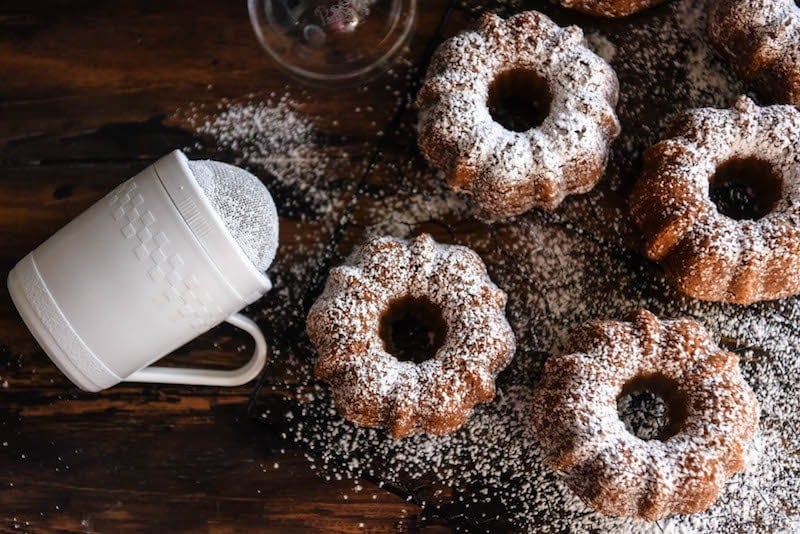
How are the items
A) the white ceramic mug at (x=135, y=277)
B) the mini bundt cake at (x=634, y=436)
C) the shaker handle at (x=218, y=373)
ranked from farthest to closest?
the shaker handle at (x=218, y=373) → the mini bundt cake at (x=634, y=436) → the white ceramic mug at (x=135, y=277)

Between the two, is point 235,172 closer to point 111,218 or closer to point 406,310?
point 111,218

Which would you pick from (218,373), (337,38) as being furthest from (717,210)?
(218,373)

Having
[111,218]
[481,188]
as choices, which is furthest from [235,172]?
[481,188]

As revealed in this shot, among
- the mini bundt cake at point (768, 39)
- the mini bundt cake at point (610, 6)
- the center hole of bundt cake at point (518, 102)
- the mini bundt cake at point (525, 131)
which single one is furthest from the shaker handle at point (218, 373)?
the mini bundt cake at point (768, 39)

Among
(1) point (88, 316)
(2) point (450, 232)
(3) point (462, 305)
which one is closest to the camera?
(1) point (88, 316)

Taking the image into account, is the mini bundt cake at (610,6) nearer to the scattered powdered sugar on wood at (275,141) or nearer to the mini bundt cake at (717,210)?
the mini bundt cake at (717,210)

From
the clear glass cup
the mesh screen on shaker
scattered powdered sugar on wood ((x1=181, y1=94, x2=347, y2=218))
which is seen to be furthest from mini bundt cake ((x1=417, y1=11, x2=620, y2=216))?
the mesh screen on shaker

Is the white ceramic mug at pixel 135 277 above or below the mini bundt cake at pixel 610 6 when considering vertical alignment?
below

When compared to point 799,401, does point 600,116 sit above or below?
above

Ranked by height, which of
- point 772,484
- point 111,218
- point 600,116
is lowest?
point 772,484
